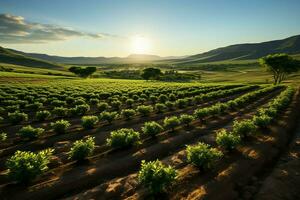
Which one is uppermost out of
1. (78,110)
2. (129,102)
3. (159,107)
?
(159,107)

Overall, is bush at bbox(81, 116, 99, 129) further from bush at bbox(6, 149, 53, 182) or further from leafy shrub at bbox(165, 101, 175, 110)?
leafy shrub at bbox(165, 101, 175, 110)

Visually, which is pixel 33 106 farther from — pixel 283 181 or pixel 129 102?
pixel 283 181

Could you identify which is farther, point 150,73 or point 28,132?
point 150,73

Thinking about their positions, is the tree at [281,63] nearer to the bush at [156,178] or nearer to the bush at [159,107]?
the bush at [159,107]

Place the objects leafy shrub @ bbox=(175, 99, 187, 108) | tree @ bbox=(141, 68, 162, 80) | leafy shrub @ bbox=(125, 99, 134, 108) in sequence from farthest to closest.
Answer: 1. tree @ bbox=(141, 68, 162, 80)
2. leafy shrub @ bbox=(125, 99, 134, 108)
3. leafy shrub @ bbox=(175, 99, 187, 108)

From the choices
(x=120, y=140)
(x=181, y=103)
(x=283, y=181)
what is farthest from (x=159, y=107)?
(x=283, y=181)

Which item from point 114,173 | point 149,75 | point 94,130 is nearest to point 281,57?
point 149,75

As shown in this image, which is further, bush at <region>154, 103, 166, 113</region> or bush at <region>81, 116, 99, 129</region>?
bush at <region>154, 103, 166, 113</region>

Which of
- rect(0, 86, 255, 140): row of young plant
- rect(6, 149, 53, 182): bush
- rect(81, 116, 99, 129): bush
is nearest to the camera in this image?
rect(6, 149, 53, 182): bush

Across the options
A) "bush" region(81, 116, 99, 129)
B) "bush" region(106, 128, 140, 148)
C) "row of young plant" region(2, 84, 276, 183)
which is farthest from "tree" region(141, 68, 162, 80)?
"row of young plant" region(2, 84, 276, 183)

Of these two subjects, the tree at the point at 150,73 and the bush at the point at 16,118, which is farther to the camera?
the tree at the point at 150,73

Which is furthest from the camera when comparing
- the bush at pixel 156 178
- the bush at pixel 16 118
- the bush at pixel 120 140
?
the bush at pixel 16 118

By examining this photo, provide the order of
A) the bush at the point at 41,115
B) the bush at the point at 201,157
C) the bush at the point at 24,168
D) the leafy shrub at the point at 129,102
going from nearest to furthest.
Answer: the bush at the point at 24,168, the bush at the point at 201,157, the bush at the point at 41,115, the leafy shrub at the point at 129,102

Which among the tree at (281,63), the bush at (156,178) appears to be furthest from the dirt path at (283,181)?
the tree at (281,63)
